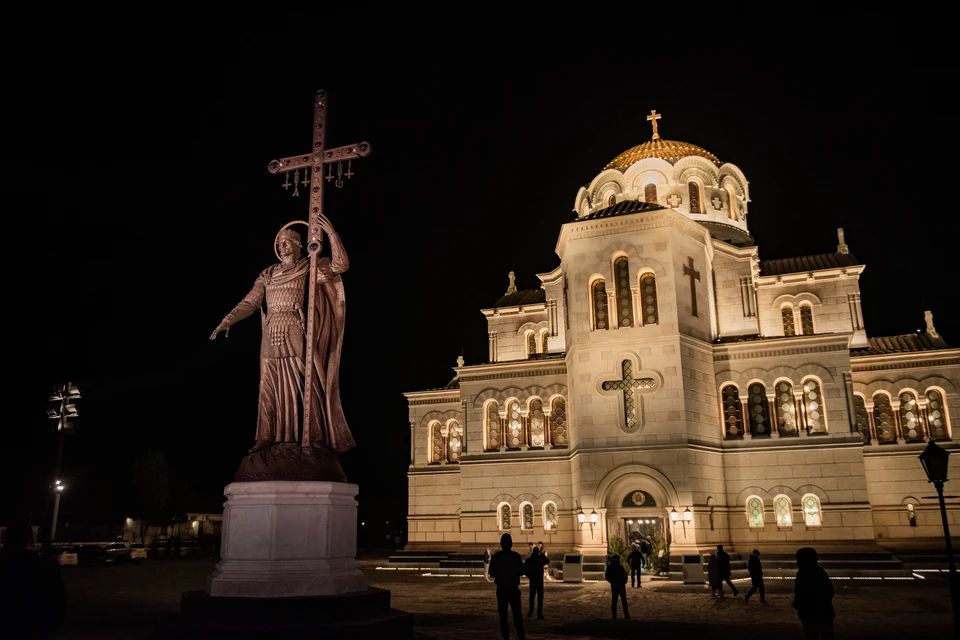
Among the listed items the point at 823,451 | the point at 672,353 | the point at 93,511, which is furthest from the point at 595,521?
the point at 93,511

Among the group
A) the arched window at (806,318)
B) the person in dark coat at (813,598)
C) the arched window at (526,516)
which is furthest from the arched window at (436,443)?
the person in dark coat at (813,598)

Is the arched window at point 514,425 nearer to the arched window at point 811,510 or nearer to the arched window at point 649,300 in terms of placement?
the arched window at point 649,300

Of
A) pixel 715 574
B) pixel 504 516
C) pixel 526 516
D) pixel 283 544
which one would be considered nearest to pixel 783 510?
pixel 526 516

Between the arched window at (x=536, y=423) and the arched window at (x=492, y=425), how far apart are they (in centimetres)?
140

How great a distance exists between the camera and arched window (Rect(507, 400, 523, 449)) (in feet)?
98.2

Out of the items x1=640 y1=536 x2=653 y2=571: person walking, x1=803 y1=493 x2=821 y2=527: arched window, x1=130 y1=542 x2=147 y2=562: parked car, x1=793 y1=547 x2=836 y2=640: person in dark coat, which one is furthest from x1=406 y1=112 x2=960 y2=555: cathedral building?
x1=793 y1=547 x2=836 y2=640: person in dark coat

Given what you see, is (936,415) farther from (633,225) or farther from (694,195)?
(633,225)

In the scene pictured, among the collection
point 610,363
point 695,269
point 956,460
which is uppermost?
point 695,269

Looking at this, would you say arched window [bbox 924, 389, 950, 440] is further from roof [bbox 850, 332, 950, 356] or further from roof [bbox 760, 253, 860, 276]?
roof [bbox 760, 253, 860, 276]

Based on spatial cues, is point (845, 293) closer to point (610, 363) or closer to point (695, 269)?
point (695, 269)

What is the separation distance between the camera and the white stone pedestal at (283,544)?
29.8ft

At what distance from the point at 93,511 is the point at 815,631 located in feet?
149

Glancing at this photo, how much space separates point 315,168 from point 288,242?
46.2 inches

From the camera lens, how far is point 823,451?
25.6m
